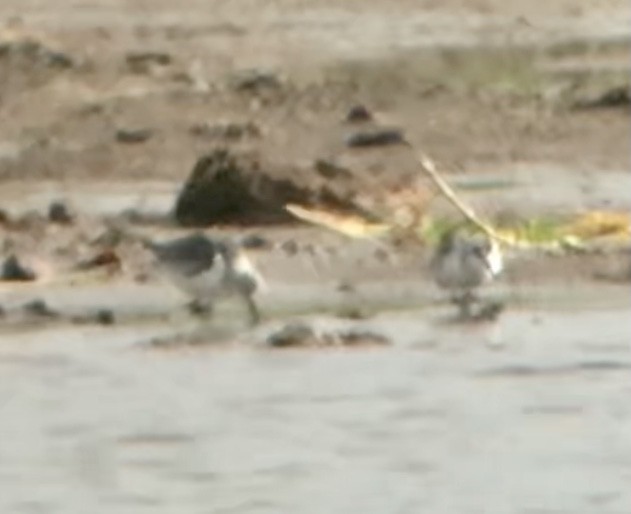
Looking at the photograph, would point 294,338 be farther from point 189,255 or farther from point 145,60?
point 145,60

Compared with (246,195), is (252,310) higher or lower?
lower

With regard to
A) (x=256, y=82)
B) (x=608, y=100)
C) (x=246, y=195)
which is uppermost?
(x=246, y=195)

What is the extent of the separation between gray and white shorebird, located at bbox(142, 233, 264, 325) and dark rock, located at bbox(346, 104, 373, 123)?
3.50 m

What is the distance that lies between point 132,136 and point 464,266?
161 inches

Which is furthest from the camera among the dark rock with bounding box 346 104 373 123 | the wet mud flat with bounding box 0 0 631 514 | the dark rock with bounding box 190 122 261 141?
the dark rock with bounding box 346 104 373 123

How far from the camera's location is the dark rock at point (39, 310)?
1213 centimetres

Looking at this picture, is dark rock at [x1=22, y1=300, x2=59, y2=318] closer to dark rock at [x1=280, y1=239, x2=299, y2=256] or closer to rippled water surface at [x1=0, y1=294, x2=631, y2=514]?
rippled water surface at [x1=0, y1=294, x2=631, y2=514]

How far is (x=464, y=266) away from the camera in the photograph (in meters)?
12.0

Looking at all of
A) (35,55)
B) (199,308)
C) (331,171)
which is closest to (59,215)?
(331,171)

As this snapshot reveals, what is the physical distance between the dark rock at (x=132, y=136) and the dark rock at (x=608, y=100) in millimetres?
1921

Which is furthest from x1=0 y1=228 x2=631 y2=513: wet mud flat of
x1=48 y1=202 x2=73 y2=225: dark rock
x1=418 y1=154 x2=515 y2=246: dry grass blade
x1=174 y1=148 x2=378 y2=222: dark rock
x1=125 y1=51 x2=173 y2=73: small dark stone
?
x1=125 y1=51 x2=173 y2=73: small dark stone

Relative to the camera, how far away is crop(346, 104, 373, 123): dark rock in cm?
1608

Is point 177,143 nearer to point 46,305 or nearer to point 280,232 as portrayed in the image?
point 280,232

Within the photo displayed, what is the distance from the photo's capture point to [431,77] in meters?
17.6
